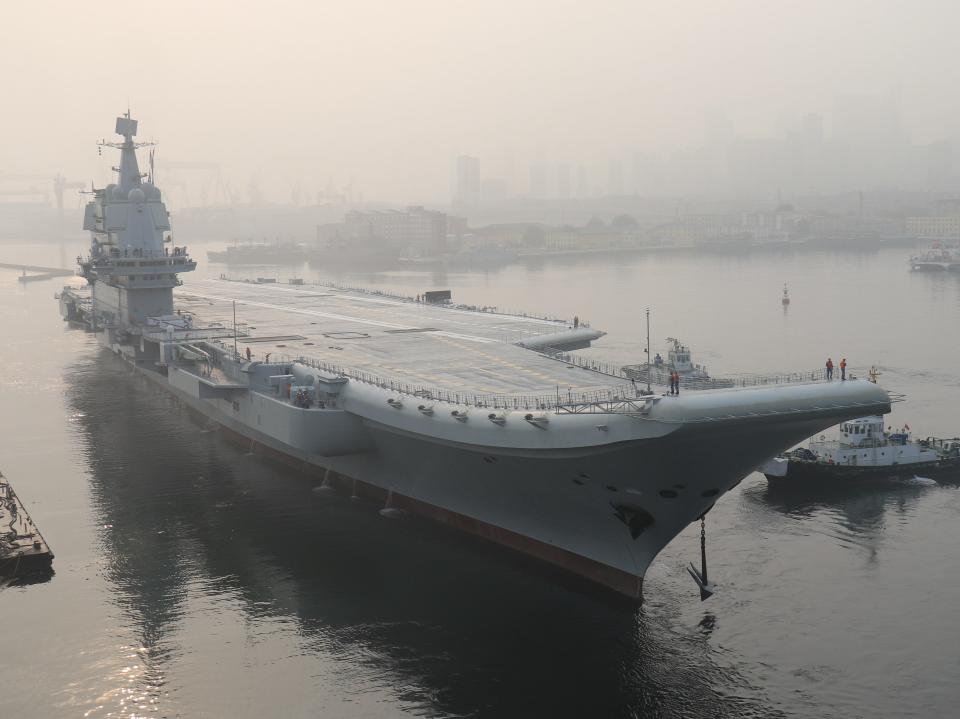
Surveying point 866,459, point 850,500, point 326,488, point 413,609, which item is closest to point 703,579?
point 413,609

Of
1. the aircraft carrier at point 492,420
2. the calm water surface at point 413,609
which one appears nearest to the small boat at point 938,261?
the calm water surface at point 413,609

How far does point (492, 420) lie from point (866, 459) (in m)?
13.0

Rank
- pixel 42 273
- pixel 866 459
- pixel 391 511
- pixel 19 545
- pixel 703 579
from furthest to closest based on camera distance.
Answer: pixel 42 273 → pixel 866 459 → pixel 391 511 → pixel 19 545 → pixel 703 579

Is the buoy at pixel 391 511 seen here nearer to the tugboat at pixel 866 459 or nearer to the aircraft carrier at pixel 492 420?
the aircraft carrier at pixel 492 420

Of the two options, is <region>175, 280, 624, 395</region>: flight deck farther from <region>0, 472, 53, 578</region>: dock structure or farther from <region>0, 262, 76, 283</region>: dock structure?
<region>0, 262, 76, 283</region>: dock structure

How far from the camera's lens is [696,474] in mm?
17234

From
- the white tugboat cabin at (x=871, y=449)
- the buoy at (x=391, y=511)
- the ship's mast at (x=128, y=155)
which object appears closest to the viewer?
the buoy at (x=391, y=511)

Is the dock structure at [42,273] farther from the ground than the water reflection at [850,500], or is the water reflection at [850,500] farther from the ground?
the dock structure at [42,273]

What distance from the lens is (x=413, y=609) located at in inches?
734

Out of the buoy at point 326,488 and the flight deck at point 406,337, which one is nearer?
the flight deck at point 406,337

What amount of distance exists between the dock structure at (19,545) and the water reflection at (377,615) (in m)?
1.29

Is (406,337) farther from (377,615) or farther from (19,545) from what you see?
(377,615)

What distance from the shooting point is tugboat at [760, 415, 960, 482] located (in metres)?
26.8

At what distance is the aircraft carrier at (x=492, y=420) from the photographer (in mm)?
16797
